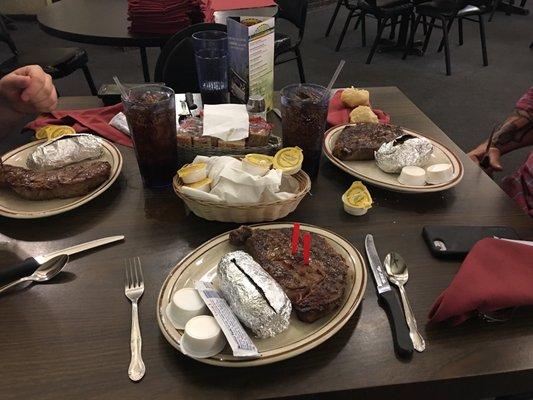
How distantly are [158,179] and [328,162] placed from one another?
0.45 m

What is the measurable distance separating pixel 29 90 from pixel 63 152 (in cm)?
21

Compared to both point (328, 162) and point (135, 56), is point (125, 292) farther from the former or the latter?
point (135, 56)

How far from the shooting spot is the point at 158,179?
100cm

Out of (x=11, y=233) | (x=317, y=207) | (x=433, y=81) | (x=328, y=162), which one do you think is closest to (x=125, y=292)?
(x=11, y=233)

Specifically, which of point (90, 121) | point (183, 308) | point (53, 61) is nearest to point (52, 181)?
point (90, 121)

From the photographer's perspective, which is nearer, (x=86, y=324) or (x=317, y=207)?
(x=86, y=324)

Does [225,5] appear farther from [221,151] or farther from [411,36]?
[411,36]

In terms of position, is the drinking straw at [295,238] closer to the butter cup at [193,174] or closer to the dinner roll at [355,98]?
the butter cup at [193,174]

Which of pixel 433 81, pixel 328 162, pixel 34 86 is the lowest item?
pixel 433 81

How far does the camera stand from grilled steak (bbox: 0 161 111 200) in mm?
906

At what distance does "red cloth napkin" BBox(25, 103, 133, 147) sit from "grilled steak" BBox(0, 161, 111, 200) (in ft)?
0.79

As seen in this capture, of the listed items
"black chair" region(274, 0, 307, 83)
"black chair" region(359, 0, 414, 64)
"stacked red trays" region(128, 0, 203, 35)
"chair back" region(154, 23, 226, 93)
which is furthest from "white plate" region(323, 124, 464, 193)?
"black chair" region(359, 0, 414, 64)

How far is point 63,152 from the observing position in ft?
3.26

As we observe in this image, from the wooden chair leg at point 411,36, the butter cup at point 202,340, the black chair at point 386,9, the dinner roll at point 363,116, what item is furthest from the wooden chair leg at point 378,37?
the butter cup at point 202,340
